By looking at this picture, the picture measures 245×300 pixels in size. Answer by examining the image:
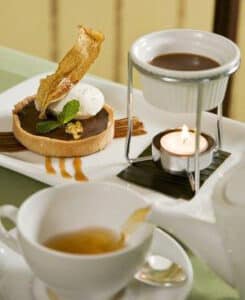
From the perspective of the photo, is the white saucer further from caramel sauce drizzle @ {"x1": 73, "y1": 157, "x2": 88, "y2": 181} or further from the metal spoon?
caramel sauce drizzle @ {"x1": 73, "y1": 157, "x2": 88, "y2": 181}

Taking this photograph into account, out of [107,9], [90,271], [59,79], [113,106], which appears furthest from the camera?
[107,9]

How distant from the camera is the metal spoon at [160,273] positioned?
0.76 metres

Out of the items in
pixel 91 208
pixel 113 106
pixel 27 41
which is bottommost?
pixel 27 41

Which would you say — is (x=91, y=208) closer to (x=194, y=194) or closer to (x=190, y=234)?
(x=190, y=234)

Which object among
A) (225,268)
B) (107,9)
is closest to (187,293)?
(225,268)

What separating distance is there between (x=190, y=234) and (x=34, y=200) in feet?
0.49

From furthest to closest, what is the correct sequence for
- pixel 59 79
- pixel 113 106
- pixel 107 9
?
pixel 107 9, pixel 113 106, pixel 59 79

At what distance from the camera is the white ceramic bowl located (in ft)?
3.19

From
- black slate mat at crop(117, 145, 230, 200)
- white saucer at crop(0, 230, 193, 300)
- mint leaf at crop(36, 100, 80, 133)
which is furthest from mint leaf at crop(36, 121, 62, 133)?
white saucer at crop(0, 230, 193, 300)

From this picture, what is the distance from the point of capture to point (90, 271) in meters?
0.67

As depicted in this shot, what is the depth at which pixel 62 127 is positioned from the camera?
1.10m

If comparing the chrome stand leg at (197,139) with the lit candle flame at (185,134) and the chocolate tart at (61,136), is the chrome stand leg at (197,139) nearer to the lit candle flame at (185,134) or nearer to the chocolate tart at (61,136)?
the lit candle flame at (185,134)

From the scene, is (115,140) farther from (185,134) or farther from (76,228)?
(76,228)

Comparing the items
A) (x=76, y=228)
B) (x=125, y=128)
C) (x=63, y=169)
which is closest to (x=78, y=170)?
(x=63, y=169)
